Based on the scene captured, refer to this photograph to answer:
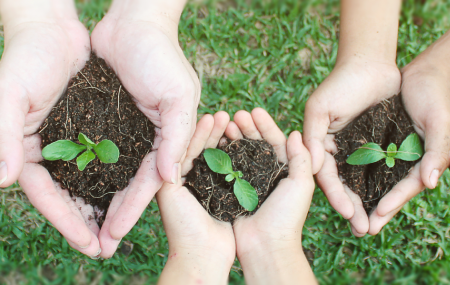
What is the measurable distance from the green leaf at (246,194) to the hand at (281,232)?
13cm

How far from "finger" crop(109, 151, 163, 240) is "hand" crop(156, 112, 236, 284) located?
123 millimetres

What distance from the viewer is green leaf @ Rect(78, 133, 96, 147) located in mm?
1893

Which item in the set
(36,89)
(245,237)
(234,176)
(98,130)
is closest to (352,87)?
(234,176)

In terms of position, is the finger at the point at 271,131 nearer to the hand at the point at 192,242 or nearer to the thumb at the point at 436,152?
the hand at the point at 192,242

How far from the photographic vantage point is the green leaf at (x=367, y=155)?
2.19 meters

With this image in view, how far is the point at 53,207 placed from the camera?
75.9 inches

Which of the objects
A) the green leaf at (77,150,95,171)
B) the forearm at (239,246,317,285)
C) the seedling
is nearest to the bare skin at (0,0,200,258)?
the green leaf at (77,150,95,171)

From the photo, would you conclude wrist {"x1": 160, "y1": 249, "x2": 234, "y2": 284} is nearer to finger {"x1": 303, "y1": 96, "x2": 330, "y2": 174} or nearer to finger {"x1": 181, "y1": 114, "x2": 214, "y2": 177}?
finger {"x1": 181, "y1": 114, "x2": 214, "y2": 177}

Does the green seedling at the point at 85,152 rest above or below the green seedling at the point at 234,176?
above

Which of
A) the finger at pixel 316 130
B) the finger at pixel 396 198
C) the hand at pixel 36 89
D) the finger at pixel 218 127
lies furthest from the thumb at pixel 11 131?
the finger at pixel 396 198

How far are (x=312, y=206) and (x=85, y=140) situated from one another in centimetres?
198

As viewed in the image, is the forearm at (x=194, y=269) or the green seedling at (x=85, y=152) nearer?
the green seedling at (x=85, y=152)

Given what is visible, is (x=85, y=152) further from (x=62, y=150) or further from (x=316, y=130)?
(x=316, y=130)

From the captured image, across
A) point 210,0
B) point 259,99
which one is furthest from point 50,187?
point 210,0
